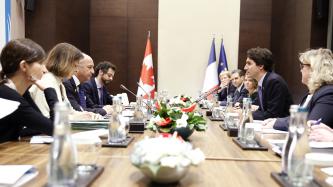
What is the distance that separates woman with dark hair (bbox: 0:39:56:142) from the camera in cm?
201

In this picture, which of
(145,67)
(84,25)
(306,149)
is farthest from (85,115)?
(84,25)

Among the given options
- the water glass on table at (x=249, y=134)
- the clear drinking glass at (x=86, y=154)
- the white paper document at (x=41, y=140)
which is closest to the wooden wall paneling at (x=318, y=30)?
the water glass on table at (x=249, y=134)

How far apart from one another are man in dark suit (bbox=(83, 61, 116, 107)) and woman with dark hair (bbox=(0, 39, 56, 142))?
2495 millimetres

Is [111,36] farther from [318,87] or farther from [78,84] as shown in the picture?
[318,87]

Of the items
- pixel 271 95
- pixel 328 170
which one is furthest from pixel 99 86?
pixel 328 170

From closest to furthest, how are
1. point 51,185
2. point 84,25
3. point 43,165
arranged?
point 51,185, point 43,165, point 84,25

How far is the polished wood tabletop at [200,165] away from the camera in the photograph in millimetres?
1294

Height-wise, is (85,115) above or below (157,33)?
below

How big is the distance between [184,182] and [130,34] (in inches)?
234

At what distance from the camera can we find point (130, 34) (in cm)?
701

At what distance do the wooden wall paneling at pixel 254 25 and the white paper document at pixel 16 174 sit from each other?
5816mm

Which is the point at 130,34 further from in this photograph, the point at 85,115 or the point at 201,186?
the point at 201,186

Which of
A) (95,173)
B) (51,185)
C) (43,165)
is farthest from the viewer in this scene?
(43,165)

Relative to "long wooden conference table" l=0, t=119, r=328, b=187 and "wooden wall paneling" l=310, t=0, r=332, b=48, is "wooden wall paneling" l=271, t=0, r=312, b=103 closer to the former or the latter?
"wooden wall paneling" l=310, t=0, r=332, b=48
